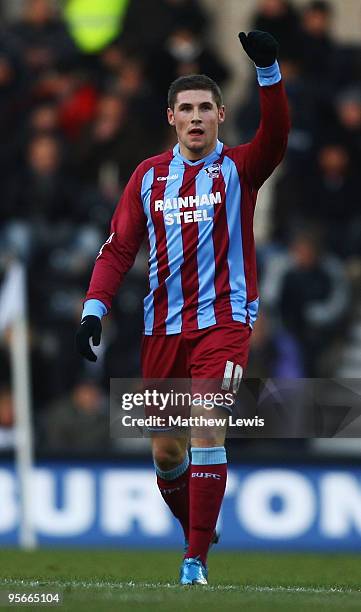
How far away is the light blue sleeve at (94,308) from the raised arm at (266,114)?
0.98 m

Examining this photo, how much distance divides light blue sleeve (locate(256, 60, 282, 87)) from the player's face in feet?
1.48

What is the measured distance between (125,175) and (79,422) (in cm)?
287

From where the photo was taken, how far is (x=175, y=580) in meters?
8.46

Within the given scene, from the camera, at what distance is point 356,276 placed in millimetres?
15312

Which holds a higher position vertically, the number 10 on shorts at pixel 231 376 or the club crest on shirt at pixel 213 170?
the club crest on shirt at pixel 213 170

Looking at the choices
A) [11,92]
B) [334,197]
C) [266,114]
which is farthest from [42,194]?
[266,114]

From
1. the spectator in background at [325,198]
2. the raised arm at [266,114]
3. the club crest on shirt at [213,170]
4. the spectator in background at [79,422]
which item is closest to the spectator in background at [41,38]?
the spectator in background at [325,198]

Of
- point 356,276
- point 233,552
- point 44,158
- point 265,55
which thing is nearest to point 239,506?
point 233,552

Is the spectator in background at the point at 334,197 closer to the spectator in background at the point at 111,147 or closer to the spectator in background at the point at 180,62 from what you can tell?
the spectator in background at the point at 180,62

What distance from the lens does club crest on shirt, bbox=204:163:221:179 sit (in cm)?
812

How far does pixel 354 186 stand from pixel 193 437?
323 inches

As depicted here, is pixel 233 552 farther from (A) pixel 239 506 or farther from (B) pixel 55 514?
(B) pixel 55 514

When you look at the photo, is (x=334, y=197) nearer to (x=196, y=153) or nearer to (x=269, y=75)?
(x=196, y=153)

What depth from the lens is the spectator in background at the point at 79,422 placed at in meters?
14.1
